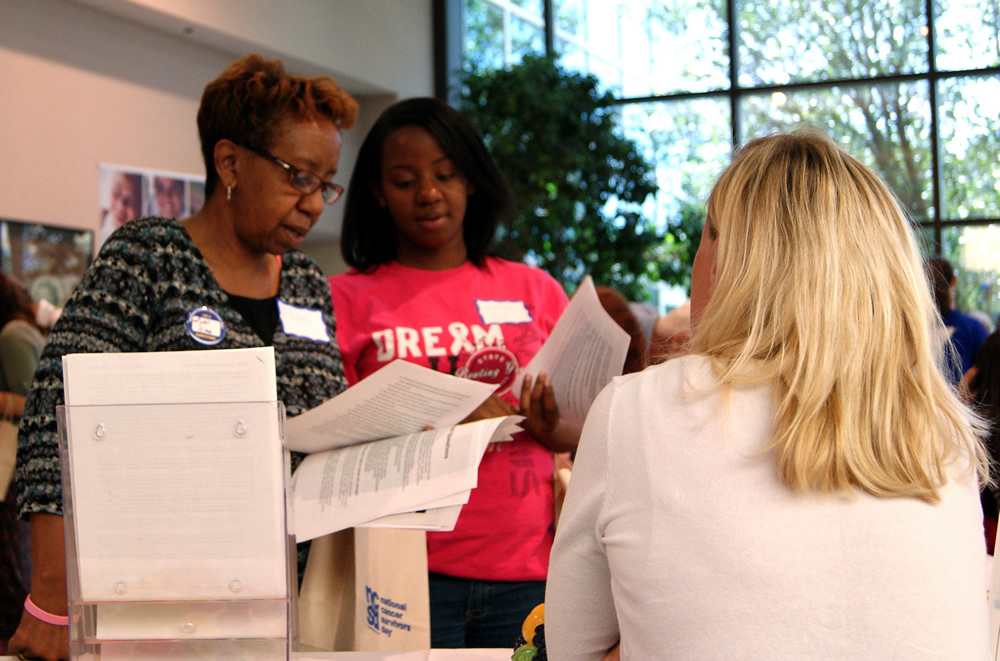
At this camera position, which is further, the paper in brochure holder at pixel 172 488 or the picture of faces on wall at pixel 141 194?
the picture of faces on wall at pixel 141 194

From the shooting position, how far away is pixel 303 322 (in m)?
1.53

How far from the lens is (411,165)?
1.87 metres

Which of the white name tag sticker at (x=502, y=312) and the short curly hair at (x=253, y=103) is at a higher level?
the short curly hair at (x=253, y=103)

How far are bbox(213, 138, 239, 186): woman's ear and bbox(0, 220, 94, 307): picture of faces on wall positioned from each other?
3.05 meters

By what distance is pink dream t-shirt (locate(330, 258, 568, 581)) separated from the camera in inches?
66.7

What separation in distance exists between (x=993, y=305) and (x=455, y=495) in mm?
6608

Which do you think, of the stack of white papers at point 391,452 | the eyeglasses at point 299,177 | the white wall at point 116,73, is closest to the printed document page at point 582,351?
the stack of white papers at point 391,452

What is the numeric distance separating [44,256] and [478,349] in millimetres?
3312

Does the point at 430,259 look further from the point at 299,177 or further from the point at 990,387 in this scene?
the point at 990,387

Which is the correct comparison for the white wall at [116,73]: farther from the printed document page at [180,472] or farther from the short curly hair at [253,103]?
the printed document page at [180,472]

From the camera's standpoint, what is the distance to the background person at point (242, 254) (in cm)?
131

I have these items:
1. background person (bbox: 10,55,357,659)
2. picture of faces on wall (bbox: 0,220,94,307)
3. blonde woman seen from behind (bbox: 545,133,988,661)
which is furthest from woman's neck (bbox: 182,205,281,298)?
picture of faces on wall (bbox: 0,220,94,307)

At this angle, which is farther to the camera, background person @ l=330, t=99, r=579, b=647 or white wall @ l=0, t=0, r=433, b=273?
white wall @ l=0, t=0, r=433, b=273

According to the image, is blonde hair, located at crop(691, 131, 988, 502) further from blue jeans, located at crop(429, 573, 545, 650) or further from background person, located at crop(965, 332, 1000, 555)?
background person, located at crop(965, 332, 1000, 555)
